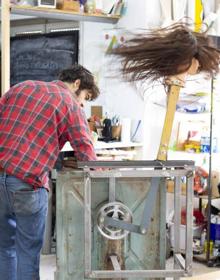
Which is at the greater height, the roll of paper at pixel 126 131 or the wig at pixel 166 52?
the wig at pixel 166 52

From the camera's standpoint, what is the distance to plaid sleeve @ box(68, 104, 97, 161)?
6.95 feet

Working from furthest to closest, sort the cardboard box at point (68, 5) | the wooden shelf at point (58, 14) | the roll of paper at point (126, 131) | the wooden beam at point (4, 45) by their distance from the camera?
1. the roll of paper at point (126, 131)
2. the cardboard box at point (68, 5)
3. the wooden shelf at point (58, 14)
4. the wooden beam at point (4, 45)

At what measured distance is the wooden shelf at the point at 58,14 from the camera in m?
3.64

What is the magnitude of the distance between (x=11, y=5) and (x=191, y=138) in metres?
1.82

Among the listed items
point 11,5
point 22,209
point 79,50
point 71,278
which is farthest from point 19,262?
point 79,50

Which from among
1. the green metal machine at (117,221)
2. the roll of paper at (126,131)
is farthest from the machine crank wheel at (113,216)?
the roll of paper at (126,131)

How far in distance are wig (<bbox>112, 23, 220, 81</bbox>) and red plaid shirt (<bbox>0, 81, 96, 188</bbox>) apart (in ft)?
1.45

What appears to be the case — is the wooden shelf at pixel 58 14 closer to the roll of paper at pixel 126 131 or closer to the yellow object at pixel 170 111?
the roll of paper at pixel 126 131

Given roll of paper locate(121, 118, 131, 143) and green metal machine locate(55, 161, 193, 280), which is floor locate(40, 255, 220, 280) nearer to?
roll of paper locate(121, 118, 131, 143)

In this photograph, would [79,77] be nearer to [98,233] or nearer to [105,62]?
[98,233]

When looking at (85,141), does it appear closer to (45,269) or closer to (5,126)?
(5,126)

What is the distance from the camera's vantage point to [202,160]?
4.00 metres

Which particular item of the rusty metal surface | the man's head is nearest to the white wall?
the man's head

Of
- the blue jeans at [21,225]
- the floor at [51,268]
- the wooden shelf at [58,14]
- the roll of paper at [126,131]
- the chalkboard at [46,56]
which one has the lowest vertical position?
the floor at [51,268]
